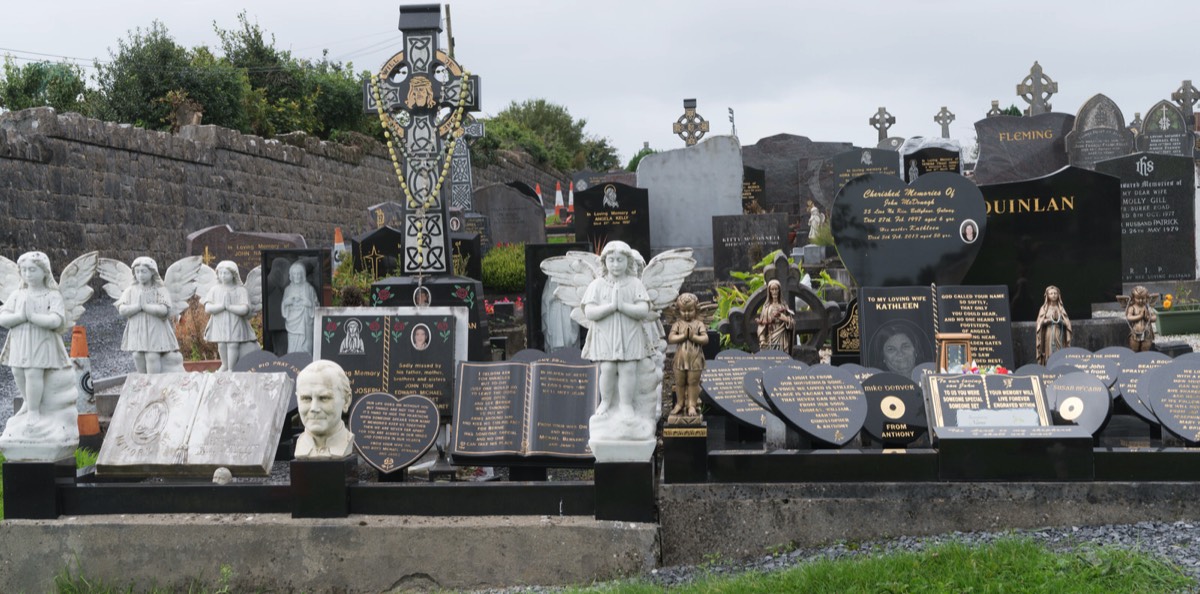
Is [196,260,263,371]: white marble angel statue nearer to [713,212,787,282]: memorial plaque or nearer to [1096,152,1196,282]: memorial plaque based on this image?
[713,212,787,282]: memorial plaque

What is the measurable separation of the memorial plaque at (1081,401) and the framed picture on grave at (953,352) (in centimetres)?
54

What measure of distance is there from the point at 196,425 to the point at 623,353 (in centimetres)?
266

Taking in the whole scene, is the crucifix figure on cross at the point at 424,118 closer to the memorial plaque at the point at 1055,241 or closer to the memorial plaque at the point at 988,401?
the memorial plaque at the point at 1055,241

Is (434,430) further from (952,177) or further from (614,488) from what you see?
(952,177)

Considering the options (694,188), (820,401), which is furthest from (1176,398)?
(694,188)

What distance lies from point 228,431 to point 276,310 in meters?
3.46

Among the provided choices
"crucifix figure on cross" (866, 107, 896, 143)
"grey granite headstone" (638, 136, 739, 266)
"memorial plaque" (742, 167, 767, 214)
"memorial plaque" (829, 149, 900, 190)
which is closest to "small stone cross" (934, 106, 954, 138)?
"crucifix figure on cross" (866, 107, 896, 143)

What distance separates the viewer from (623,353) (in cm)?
569

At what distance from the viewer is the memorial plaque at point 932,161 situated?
58.6 ft

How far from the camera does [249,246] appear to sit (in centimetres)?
1300

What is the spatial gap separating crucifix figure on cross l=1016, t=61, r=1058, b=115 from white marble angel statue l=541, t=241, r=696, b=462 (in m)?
19.6

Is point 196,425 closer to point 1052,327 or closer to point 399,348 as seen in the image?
point 399,348

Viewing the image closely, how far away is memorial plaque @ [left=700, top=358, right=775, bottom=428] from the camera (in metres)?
6.46

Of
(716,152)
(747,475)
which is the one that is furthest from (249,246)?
(747,475)
